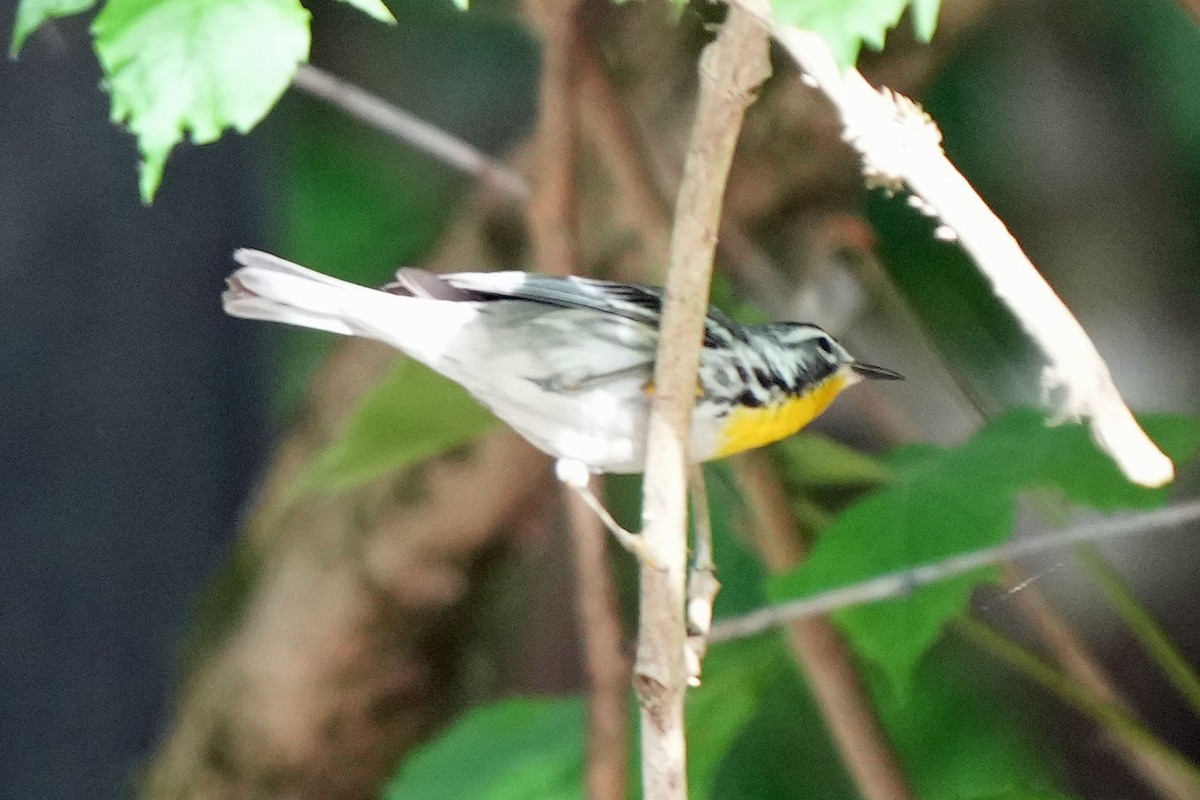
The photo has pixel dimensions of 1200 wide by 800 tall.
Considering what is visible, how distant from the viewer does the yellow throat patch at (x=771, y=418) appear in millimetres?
480

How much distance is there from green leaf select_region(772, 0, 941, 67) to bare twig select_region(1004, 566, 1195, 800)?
0.57 m

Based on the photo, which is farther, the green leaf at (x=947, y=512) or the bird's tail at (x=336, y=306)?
the green leaf at (x=947, y=512)

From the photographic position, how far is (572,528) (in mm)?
829

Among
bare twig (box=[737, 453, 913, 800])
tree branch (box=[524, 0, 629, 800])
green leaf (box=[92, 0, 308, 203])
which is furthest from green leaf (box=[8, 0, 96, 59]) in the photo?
bare twig (box=[737, 453, 913, 800])

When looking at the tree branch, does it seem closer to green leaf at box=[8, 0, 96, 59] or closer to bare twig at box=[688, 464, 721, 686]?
bare twig at box=[688, 464, 721, 686]

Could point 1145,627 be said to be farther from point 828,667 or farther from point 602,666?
point 602,666

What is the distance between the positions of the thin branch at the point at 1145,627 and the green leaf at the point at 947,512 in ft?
0.43

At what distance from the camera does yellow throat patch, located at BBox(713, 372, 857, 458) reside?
48 centimetres

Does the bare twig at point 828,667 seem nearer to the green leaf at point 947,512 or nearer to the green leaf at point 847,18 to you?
the green leaf at point 947,512

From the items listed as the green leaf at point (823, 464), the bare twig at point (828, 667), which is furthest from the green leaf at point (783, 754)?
the green leaf at point (823, 464)

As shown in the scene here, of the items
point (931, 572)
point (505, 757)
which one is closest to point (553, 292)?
point (931, 572)

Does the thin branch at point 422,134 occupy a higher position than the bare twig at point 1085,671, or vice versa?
the thin branch at point 422,134

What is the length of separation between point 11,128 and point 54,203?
65 millimetres

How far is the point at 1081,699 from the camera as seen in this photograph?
805mm
